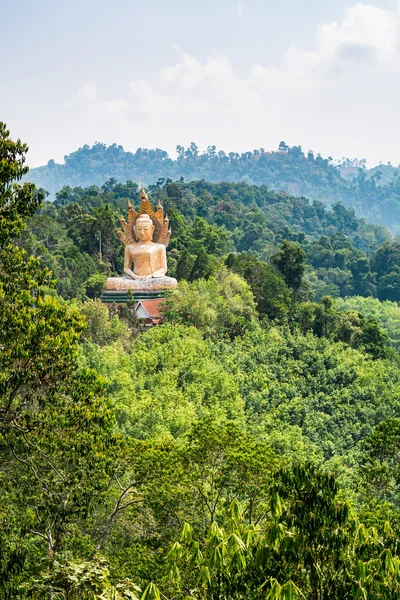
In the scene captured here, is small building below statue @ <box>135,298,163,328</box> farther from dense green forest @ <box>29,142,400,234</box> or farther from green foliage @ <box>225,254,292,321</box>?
dense green forest @ <box>29,142,400,234</box>

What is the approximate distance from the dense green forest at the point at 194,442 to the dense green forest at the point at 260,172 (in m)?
131

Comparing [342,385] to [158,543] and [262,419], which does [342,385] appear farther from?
[158,543]

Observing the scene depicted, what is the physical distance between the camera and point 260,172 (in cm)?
17262

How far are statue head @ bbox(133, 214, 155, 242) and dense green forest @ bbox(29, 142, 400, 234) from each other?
129417mm

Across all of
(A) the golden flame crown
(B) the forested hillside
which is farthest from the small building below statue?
(B) the forested hillside

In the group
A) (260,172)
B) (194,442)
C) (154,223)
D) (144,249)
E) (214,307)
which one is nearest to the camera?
(194,442)

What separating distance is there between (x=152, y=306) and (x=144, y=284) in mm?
1021

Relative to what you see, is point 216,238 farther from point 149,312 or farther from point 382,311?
point 149,312

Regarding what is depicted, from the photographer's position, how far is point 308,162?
17138cm

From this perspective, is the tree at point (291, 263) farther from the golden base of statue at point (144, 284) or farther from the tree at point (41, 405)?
the tree at point (41, 405)

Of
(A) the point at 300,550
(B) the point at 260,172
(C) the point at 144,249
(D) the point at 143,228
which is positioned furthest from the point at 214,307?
(B) the point at 260,172

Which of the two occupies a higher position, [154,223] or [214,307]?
[154,223]

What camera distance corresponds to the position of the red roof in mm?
28641

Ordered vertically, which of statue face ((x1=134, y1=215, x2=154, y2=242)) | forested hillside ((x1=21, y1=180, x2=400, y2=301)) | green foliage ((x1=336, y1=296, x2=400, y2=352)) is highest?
statue face ((x1=134, y1=215, x2=154, y2=242))
